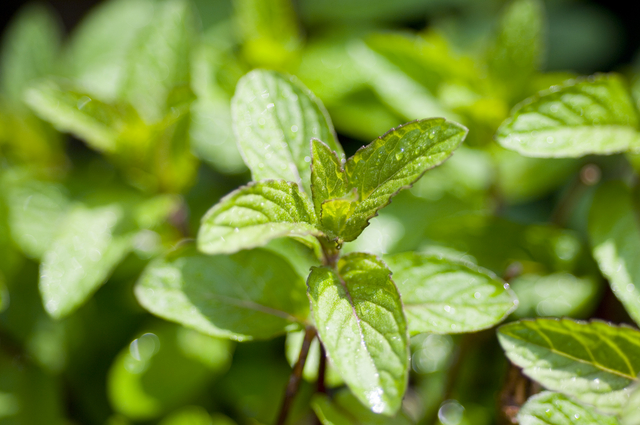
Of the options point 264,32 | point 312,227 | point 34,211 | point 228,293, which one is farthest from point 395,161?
point 34,211

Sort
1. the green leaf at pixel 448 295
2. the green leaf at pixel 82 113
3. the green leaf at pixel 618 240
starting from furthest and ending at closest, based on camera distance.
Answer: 1. the green leaf at pixel 82 113
2. the green leaf at pixel 618 240
3. the green leaf at pixel 448 295

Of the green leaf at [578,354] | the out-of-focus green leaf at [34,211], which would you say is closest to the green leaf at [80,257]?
the out-of-focus green leaf at [34,211]

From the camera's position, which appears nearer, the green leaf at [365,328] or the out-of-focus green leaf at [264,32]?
the green leaf at [365,328]

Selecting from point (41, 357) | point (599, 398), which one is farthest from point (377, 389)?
point (41, 357)

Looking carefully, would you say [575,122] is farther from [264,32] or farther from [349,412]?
[264,32]

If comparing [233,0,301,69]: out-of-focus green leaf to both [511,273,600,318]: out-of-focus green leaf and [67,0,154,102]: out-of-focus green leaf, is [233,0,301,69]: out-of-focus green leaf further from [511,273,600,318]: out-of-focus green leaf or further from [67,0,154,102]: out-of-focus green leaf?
[511,273,600,318]: out-of-focus green leaf

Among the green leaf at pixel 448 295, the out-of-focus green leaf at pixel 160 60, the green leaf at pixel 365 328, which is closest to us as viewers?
the green leaf at pixel 365 328

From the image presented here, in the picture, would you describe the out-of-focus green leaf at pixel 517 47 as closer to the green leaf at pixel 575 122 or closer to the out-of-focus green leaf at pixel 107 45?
the green leaf at pixel 575 122
